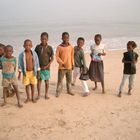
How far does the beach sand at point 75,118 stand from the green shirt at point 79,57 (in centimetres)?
70

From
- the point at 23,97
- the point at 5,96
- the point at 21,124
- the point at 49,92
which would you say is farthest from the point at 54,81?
the point at 21,124

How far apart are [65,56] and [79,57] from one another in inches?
19.0

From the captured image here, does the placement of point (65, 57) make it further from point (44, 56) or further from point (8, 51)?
point (8, 51)

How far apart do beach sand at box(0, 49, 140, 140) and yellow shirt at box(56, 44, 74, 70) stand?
0.74 metres

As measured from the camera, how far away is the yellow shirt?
6.21 meters

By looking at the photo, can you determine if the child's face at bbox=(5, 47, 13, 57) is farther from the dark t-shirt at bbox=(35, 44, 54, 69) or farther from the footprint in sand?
the footprint in sand

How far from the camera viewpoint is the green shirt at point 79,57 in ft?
21.4

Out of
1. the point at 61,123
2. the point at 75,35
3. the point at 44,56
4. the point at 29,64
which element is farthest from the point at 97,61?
the point at 75,35

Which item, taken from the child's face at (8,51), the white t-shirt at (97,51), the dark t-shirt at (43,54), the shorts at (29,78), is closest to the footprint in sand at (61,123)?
the shorts at (29,78)

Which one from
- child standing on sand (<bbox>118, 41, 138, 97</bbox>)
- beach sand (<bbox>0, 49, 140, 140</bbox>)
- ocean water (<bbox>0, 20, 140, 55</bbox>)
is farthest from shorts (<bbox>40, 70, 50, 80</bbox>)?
ocean water (<bbox>0, 20, 140, 55</bbox>)

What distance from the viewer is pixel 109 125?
4.93 metres

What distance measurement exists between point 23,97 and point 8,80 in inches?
34.1

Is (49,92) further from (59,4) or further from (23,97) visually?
(59,4)

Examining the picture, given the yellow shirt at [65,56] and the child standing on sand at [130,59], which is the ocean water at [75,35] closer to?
the yellow shirt at [65,56]
